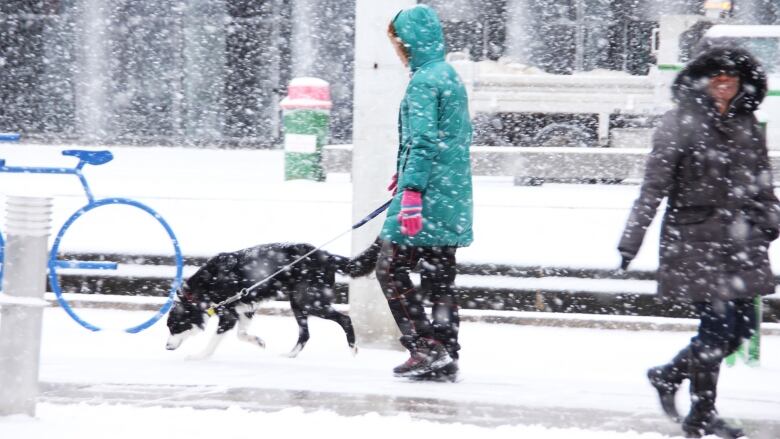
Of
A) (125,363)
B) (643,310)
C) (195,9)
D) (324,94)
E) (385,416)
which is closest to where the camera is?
(385,416)

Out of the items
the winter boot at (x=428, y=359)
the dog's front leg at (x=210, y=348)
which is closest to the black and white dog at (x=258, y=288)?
the dog's front leg at (x=210, y=348)

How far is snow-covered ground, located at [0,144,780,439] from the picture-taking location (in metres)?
4.82

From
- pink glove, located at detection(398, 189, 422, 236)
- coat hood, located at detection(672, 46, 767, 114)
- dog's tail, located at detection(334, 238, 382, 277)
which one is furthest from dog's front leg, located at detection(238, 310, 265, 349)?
coat hood, located at detection(672, 46, 767, 114)

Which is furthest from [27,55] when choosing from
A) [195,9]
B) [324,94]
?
[324,94]

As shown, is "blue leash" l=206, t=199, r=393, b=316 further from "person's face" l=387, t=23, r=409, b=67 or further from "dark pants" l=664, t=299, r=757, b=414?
"dark pants" l=664, t=299, r=757, b=414

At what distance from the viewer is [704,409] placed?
15.6ft

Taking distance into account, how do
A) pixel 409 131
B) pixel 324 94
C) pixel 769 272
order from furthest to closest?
pixel 324 94 < pixel 409 131 < pixel 769 272

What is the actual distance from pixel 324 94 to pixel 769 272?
35.2 ft

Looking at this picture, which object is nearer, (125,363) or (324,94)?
(125,363)

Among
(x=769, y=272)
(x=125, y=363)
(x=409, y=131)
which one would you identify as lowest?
(x=125, y=363)

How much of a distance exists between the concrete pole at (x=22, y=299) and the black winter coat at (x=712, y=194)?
2.26m

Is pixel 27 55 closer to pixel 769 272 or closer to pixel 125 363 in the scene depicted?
pixel 125 363

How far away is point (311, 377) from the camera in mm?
6172

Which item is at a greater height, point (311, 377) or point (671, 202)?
point (671, 202)
